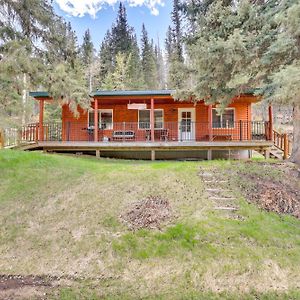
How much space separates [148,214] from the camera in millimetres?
6672

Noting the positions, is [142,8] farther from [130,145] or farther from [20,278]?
[20,278]

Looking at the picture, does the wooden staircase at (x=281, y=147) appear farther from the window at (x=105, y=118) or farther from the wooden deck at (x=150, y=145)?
the window at (x=105, y=118)

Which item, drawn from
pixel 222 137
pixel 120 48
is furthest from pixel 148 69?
pixel 222 137

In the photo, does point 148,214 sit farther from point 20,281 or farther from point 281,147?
point 281,147

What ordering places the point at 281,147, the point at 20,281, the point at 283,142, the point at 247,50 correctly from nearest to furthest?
the point at 20,281 → the point at 247,50 → the point at 283,142 → the point at 281,147

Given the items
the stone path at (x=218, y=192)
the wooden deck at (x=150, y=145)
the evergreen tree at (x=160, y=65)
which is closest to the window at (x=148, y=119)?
the wooden deck at (x=150, y=145)

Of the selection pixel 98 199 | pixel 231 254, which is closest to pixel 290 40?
pixel 231 254

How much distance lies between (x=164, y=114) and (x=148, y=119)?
0.91m

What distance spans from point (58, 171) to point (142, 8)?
4923 cm

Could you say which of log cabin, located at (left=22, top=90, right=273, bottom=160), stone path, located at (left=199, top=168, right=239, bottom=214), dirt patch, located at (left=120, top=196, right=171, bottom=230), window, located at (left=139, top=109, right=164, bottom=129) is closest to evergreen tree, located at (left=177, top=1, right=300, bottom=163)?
stone path, located at (left=199, top=168, right=239, bottom=214)

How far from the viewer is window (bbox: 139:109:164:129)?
16750mm

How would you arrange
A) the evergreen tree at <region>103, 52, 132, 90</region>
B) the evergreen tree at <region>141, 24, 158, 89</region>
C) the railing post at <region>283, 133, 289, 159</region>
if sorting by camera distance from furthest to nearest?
the evergreen tree at <region>141, 24, 158, 89</region>
the evergreen tree at <region>103, 52, 132, 90</region>
the railing post at <region>283, 133, 289, 159</region>

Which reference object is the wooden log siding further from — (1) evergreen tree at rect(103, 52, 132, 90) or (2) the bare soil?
(1) evergreen tree at rect(103, 52, 132, 90)

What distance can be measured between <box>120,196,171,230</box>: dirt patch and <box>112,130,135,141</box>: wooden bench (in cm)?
872
